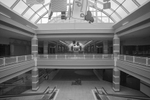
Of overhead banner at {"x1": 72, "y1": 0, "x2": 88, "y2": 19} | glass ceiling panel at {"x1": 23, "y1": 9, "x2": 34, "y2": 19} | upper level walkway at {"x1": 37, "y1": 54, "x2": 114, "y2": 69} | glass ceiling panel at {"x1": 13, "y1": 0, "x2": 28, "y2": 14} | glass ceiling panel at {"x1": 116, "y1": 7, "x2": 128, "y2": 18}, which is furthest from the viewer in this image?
glass ceiling panel at {"x1": 23, "y1": 9, "x2": 34, "y2": 19}

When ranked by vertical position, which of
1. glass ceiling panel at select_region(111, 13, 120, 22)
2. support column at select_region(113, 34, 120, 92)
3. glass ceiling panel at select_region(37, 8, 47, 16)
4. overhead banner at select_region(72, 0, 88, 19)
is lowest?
support column at select_region(113, 34, 120, 92)

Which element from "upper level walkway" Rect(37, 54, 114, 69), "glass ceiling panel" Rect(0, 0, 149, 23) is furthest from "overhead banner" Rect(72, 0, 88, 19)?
"glass ceiling panel" Rect(0, 0, 149, 23)

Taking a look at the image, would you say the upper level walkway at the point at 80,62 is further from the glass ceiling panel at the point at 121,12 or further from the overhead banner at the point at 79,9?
the glass ceiling panel at the point at 121,12

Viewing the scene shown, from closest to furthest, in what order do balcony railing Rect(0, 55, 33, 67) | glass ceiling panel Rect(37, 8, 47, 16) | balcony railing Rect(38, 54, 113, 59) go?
1. balcony railing Rect(0, 55, 33, 67)
2. balcony railing Rect(38, 54, 113, 59)
3. glass ceiling panel Rect(37, 8, 47, 16)

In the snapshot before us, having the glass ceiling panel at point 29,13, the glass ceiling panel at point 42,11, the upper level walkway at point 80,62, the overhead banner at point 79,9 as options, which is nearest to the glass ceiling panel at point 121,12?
the upper level walkway at point 80,62

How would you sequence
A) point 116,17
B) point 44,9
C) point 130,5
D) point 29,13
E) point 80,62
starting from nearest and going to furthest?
point 130,5
point 80,62
point 29,13
point 116,17
point 44,9

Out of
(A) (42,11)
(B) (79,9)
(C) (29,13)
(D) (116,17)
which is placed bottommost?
(B) (79,9)

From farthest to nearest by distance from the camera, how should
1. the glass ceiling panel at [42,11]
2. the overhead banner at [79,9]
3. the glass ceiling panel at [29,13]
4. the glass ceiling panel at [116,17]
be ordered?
1. the glass ceiling panel at [42,11]
2. the glass ceiling panel at [116,17]
3. the glass ceiling panel at [29,13]
4. the overhead banner at [79,9]

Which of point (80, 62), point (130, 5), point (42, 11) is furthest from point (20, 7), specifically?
point (130, 5)

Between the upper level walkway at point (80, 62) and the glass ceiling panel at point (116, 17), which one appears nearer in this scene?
the upper level walkway at point (80, 62)

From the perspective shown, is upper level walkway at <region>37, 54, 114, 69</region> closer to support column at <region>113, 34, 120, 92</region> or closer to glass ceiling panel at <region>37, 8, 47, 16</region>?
support column at <region>113, 34, 120, 92</region>

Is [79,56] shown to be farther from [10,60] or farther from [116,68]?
[10,60]

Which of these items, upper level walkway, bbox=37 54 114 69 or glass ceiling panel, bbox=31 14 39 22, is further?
glass ceiling panel, bbox=31 14 39 22

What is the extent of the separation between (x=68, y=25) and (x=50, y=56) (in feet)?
20.3
